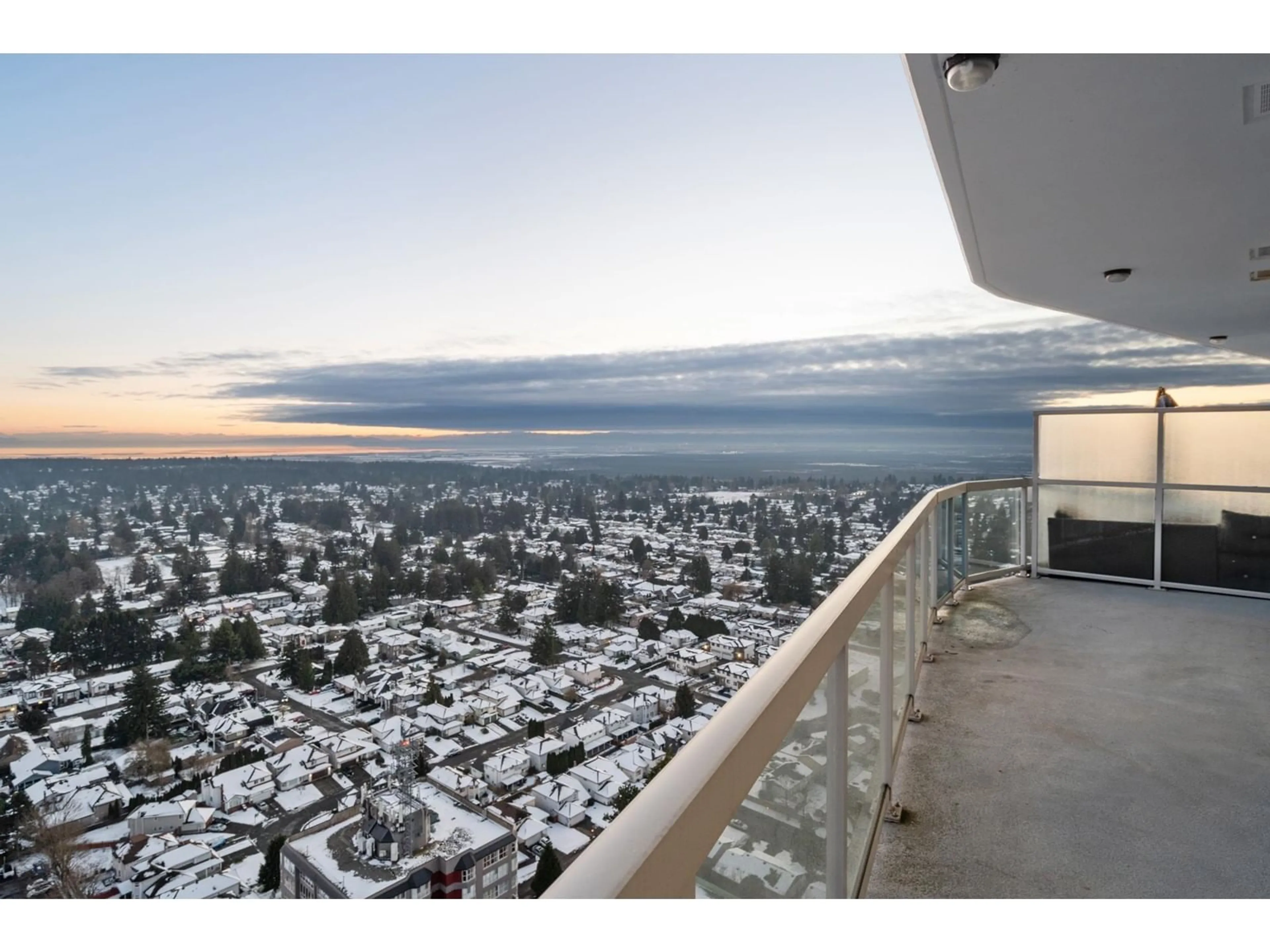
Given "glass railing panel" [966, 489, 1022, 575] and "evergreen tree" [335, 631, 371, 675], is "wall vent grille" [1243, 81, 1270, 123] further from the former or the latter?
"evergreen tree" [335, 631, 371, 675]

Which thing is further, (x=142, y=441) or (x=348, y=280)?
Answer: (x=348, y=280)

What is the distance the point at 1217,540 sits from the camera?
6520 mm

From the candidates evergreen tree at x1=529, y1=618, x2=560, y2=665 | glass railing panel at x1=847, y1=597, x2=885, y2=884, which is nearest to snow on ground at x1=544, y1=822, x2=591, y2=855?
glass railing panel at x1=847, y1=597, x2=885, y2=884

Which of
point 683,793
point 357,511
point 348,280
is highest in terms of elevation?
point 348,280

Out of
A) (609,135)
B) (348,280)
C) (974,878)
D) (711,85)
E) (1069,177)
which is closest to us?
(974,878)

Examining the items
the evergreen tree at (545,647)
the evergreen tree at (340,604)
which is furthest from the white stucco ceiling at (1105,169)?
the evergreen tree at (340,604)

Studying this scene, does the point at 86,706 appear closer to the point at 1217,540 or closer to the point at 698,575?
the point at 698,575

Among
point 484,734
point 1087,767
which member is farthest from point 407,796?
point 1087,767

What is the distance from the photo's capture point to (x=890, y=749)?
2.79 metres

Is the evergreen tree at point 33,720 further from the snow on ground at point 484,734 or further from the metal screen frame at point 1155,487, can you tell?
the metal screen frame at point 1155,487

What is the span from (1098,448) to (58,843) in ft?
40.4

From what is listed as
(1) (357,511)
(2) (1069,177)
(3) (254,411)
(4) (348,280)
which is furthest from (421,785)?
(3) (254,411)
